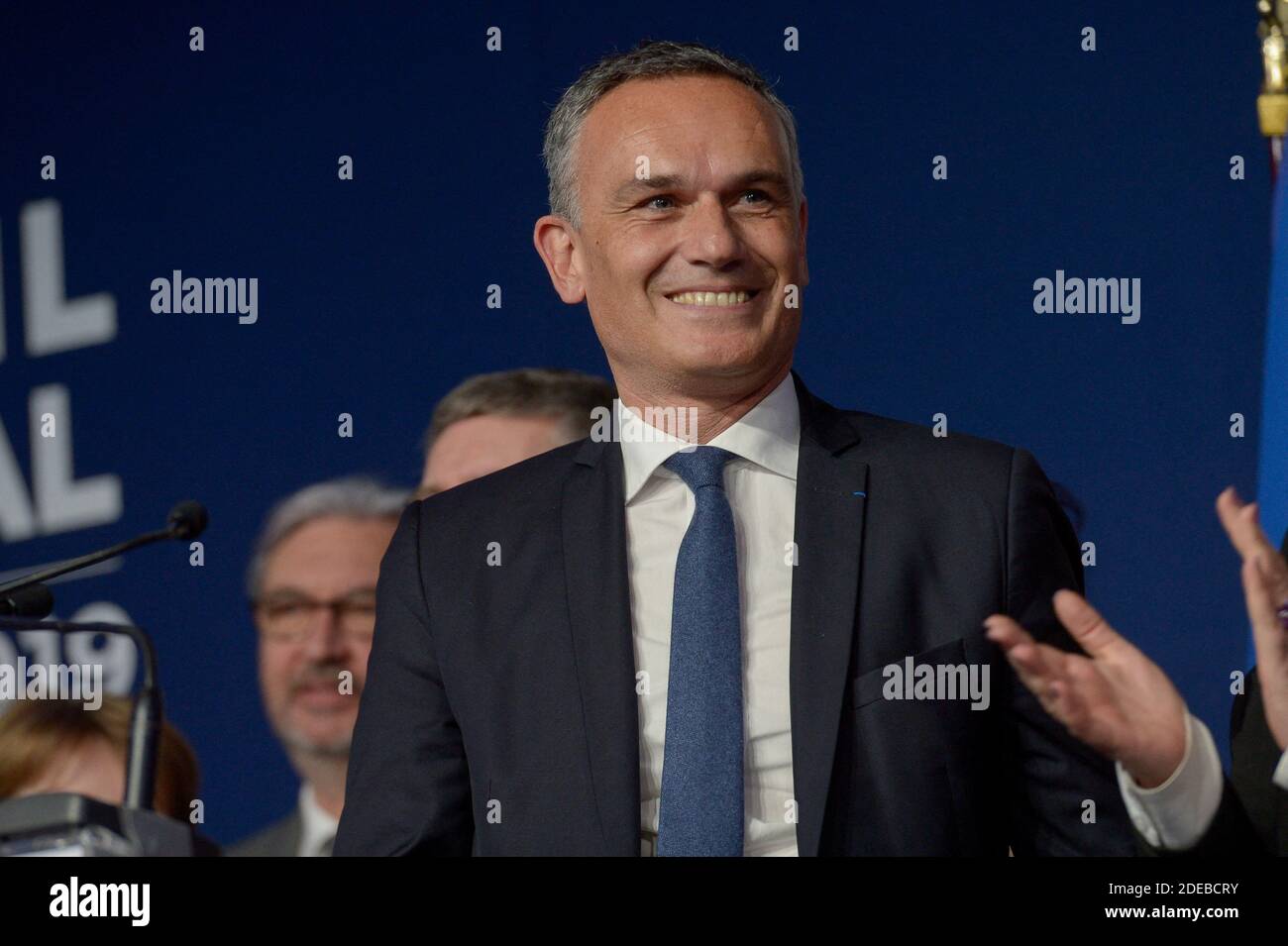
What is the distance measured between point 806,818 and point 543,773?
0.30m

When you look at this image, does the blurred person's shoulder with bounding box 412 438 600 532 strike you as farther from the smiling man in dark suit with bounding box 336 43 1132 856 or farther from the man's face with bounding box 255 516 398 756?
the man's face with bounding box 255 516 398 756

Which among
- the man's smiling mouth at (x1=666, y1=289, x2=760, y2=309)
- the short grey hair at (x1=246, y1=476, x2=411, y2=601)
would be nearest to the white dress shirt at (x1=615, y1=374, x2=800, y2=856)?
the man's smiling mouth at (x1=666, y1=289, x2=760, y2=309)

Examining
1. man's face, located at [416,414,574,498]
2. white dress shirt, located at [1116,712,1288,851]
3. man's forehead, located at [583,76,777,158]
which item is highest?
man's forehead, located at [583,76,777,158]

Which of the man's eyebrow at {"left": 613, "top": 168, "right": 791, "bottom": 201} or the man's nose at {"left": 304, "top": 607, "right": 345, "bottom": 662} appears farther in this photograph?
the man's nose at {"left": 304, "top": 607, "right": 345, "bottom": 662}

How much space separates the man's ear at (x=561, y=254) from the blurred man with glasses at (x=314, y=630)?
2.26 feet

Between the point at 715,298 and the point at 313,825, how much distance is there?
1.20m

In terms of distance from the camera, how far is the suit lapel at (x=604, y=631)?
181cm

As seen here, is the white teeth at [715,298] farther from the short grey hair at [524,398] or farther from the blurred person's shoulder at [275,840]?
the blurred person's shoulder at [275,840]

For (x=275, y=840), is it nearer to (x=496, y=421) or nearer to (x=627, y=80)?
(x=496, y=421)

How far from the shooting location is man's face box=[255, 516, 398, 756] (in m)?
2.64

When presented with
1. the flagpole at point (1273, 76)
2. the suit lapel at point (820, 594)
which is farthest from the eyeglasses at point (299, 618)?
the flagpole at point (1273, 76)

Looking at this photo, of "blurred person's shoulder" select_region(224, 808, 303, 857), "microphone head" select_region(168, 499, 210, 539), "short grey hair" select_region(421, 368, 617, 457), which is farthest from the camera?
"short grey hair" select_region(421, 368, 617, 457)
